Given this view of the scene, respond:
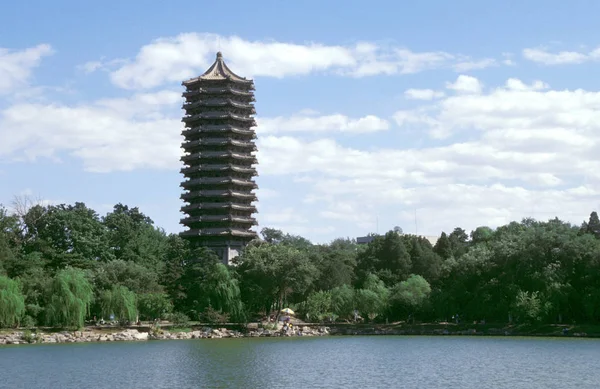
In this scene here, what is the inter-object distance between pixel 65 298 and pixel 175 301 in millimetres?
10889

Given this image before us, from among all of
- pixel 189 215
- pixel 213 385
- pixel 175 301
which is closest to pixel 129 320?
pixel 175 301

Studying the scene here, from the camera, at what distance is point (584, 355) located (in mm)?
34438

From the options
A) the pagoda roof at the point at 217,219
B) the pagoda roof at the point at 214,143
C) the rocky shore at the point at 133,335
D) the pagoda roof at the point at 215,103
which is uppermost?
the pagoda roof at the point at 215,103

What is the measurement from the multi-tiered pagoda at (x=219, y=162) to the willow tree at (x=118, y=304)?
18775mm

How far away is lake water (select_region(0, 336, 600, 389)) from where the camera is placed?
2689 cm

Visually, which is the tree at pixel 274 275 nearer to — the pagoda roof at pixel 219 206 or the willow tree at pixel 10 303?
the pagoda roof at pixel 219 206

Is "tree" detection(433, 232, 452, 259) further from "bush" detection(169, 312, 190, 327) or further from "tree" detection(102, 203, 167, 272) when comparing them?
"bush" detection(169, 312, 190, 327)

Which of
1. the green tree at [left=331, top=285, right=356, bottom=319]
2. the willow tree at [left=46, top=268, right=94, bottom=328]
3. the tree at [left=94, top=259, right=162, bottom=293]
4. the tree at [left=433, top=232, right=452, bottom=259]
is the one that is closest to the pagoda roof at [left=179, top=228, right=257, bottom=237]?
the tree at [left=94, top=259, right=162, bottom=293]

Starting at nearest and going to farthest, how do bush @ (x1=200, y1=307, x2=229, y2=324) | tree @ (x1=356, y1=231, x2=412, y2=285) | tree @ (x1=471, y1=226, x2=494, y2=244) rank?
bush @ (x1=200, y1=307, x2=229, y2=324) → tree @ (x1=356, y1=231, x2=412, y2=285) → tree @ (x1=471, y1=226, x2=494, y2=244)

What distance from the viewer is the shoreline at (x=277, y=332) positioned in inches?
1784

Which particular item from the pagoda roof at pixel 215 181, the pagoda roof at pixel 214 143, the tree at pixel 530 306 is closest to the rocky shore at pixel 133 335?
the tree at pixel 530 306

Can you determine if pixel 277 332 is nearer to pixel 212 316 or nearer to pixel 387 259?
pixel 212 316

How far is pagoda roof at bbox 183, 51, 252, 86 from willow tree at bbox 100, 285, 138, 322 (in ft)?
86.1

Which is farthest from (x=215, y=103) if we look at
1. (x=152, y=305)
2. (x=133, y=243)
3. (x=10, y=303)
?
(x=10, y=303)
